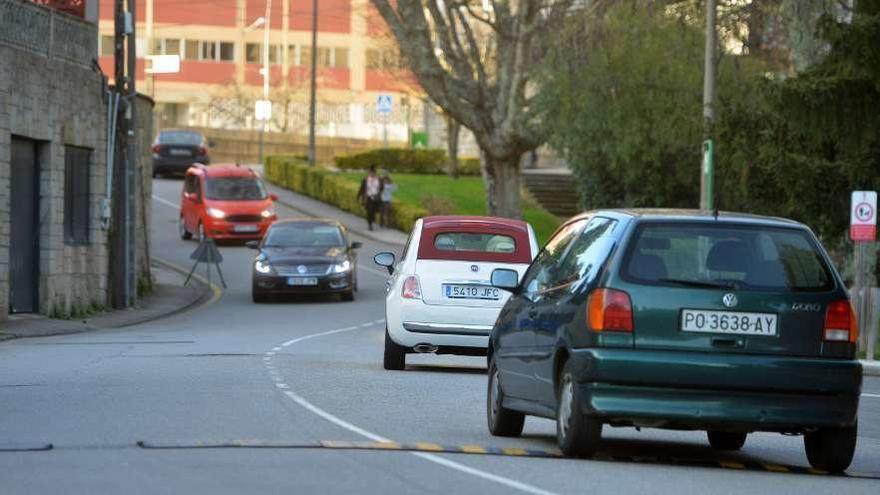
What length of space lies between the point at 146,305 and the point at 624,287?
26318mm

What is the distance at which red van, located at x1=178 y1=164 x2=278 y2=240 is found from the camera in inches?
2037

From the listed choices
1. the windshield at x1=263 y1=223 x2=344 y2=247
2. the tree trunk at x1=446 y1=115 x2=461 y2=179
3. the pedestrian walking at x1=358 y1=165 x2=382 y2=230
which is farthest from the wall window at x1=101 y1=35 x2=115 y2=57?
the windshield at x1=263 y1=223 x2=344 y2=247

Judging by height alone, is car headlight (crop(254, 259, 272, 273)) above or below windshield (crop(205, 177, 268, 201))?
below

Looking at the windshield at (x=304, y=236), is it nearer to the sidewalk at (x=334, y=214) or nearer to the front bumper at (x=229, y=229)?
the front bumper at (x=229, y=229)

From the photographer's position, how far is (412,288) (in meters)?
20.5

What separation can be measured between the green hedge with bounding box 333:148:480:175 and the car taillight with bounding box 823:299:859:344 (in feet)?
223

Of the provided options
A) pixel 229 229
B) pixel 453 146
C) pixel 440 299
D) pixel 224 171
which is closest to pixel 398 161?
pixel 453 146

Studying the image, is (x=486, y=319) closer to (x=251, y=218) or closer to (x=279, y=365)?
(x=279, y=365)

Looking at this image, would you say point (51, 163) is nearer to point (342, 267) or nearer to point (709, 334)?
point (342, 267)

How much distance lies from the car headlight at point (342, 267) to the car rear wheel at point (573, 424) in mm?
25968

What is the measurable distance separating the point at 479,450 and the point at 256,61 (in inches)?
3928

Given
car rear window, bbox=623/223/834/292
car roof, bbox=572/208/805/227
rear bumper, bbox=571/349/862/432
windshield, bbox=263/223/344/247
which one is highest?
car roof, bbox=572/208/805/227

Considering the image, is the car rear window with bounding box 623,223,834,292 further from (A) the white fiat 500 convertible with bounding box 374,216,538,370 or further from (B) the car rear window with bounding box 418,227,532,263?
(B) the car rear window with bounding box 418,227,532,263

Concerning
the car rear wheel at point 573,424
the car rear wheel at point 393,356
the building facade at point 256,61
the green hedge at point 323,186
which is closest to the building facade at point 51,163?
the car rear wheel at point 393,356
